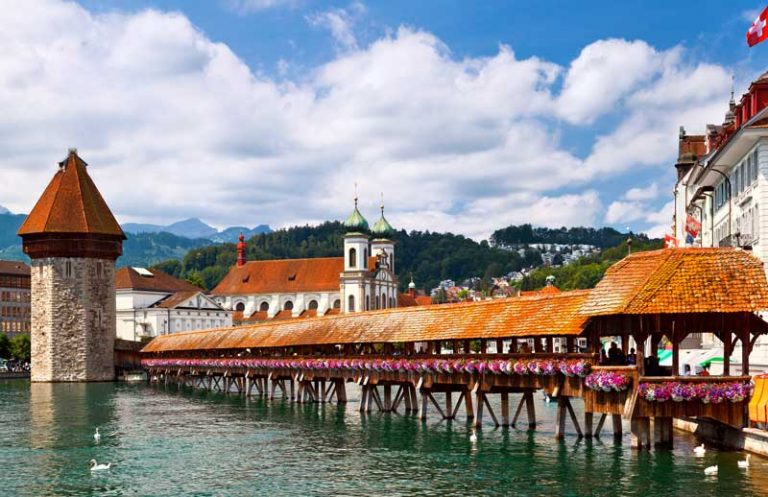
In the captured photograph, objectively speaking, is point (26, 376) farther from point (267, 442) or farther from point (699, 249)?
point (699, 249)

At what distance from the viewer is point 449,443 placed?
114ft

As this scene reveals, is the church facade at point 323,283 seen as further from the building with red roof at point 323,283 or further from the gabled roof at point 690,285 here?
the gabled roof at point 690,285

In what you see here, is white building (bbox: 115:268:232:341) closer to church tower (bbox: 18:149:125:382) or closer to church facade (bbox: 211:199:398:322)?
church facade (bbox: 211:199:398:322)

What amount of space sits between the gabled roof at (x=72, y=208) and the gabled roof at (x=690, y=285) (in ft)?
214

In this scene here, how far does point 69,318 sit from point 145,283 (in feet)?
142

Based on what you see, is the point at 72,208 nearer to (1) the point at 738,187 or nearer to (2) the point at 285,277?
(1) the point at 738,187

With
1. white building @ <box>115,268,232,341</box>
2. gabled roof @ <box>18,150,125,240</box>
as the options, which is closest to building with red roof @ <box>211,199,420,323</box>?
white building @ <box>115,268,232,341</box>

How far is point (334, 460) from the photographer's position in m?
31.6

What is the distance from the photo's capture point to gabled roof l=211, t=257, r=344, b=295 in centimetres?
15312

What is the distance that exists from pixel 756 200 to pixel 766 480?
18.8m

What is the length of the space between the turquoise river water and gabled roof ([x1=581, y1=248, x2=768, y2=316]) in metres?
3.75

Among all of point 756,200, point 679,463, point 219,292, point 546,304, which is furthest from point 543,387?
point 219,292

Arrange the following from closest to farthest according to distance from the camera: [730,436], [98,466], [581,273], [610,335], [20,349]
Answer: [730,436], [610,335], [98,466], [20,349], [581,273]

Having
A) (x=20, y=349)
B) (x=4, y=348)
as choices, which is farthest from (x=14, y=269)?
(x=20, y=349)
